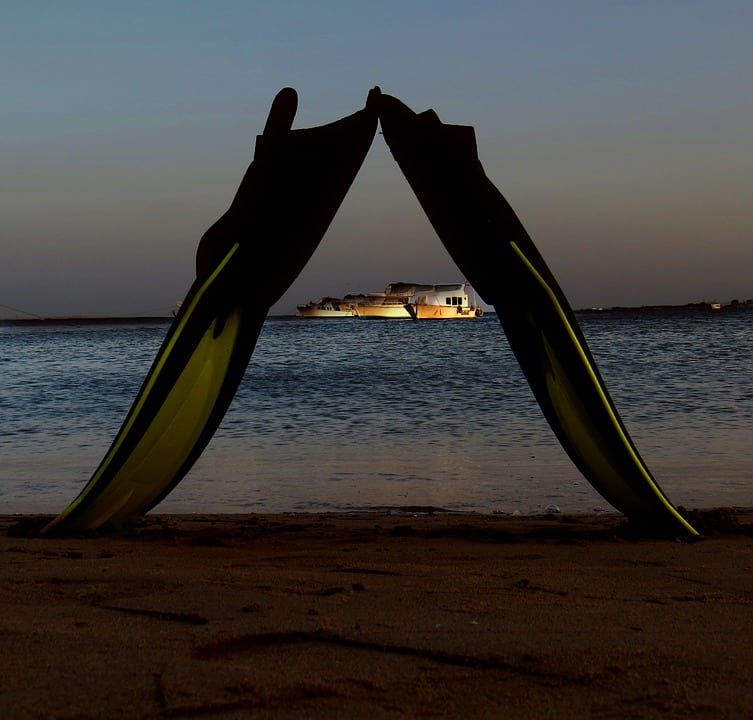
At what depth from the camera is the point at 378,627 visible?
3.45 meters

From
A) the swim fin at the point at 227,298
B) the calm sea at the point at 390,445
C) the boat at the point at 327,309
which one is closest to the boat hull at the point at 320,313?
the boat at the point at 327,309

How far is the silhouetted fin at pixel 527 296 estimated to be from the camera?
5383 millimetres

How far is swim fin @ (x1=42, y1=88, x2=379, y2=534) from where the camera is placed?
5410 millimetres

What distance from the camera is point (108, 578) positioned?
Result: 168 inches

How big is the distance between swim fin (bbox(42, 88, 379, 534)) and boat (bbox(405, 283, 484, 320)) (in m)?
99.9

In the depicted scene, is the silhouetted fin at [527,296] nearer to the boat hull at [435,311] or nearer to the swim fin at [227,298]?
the swim fin at [227,298]

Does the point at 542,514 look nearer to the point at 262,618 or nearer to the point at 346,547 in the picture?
the point at 346,547

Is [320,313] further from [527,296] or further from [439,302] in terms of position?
[527,296]

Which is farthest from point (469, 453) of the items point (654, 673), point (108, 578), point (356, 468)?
point (654, 673)

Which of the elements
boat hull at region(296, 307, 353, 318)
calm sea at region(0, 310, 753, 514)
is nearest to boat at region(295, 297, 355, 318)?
boat hull at region(296, 307, 353, 318)

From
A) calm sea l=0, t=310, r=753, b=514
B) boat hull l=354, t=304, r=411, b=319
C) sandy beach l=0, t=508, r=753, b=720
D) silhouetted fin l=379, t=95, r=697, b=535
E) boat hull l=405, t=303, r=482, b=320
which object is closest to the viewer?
sandy beach l=0, t=508, r=753, b=720

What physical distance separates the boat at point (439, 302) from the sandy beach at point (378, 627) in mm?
100673

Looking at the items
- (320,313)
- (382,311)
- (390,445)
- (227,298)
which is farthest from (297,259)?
(320,313)

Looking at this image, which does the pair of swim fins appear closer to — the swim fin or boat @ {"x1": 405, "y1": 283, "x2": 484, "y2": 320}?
the swim fin
